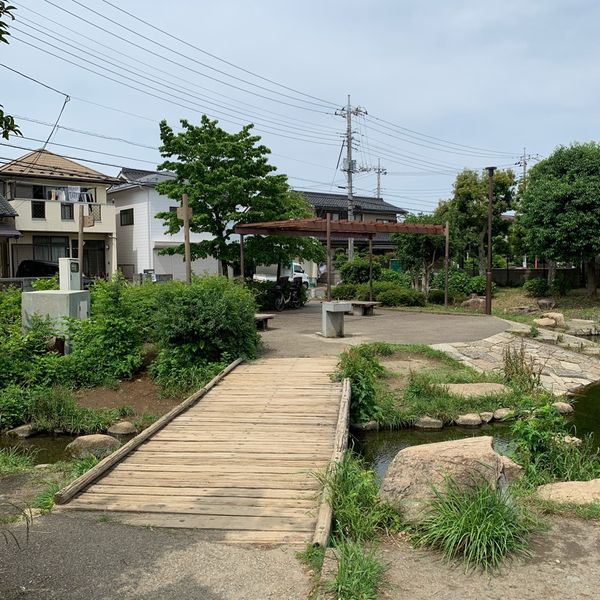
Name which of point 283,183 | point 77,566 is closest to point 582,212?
point 283,183

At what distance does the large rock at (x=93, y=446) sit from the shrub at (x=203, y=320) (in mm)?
2356

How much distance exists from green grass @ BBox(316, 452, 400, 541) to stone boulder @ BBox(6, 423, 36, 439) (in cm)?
486

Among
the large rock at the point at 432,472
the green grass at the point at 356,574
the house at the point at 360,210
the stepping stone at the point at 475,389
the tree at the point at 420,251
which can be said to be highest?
the house at the point at 360,210

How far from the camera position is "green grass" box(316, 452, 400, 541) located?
3638mm

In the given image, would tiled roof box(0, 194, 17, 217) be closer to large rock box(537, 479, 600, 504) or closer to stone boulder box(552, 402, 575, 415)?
stone boulder box(552, 402, 575, 415)

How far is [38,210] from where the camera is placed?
929 inches

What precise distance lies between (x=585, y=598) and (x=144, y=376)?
743 cm

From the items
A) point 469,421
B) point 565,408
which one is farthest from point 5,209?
point 565,408

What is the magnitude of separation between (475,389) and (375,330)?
4.86 m

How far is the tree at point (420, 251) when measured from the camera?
20900mm

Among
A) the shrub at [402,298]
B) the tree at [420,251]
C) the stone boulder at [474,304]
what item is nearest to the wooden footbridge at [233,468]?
the shrub at [402,298]

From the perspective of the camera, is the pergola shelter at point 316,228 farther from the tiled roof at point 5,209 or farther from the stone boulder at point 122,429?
the tiled roof at point 5,209

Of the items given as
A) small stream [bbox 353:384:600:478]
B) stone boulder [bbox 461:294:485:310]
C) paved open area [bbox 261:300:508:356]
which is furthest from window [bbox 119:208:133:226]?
small stream [bbox 353:384:600:478]

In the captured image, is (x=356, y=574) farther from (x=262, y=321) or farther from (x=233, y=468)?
(x=262, y=321)
